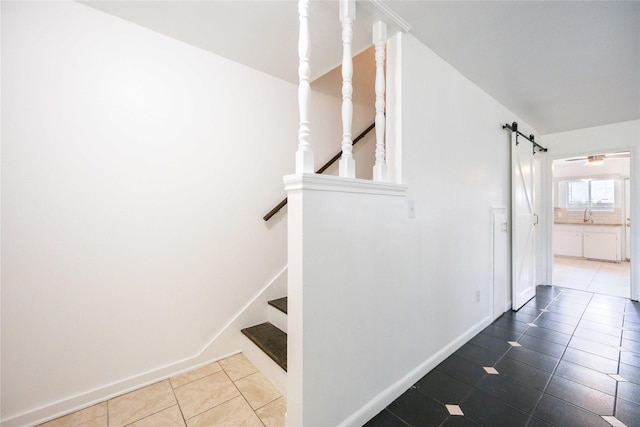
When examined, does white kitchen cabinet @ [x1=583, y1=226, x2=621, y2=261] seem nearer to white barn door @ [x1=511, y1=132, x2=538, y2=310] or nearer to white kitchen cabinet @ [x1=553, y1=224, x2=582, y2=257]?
white kitchen cabinet @ [x1=553, y1=224, x2=582, y2=257]

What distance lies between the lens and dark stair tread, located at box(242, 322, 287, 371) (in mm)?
1731

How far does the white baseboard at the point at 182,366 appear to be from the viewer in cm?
147

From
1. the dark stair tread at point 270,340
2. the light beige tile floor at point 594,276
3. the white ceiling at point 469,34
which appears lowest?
the light beige tile floor at point 594,276

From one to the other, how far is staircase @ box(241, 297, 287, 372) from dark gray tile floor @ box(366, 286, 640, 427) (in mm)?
691

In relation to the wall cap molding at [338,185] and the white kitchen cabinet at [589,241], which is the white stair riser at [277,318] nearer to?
the wall cap molding at [338,185]

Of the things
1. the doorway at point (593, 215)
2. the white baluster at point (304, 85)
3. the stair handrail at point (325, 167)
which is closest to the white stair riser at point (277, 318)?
the stair handrail at point (325, 167)

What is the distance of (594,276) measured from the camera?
451 cm

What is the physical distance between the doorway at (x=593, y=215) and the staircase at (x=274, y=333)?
543cm

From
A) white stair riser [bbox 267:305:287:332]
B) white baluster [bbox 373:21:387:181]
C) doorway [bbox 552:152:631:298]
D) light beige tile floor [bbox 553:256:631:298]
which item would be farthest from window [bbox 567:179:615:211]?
white stair riser [bbox 267:305:287:332]

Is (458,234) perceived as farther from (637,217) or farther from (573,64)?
(637,217)

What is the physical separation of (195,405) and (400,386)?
1.29 meters

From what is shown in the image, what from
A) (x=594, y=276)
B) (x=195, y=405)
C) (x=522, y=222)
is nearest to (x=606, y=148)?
(x=522, y=222)

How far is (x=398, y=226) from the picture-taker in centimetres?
167

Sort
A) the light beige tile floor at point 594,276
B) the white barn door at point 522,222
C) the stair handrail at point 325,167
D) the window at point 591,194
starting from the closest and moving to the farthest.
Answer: the stair handrail at point 325,167, the white barn door at point 522,222, the light beige tile floor at point 594,276, the window at point 591,194
